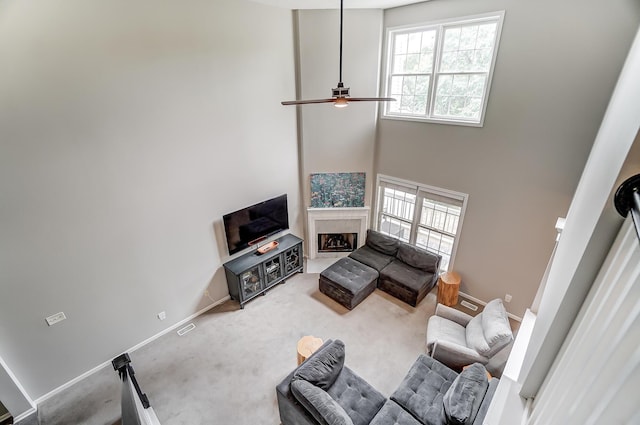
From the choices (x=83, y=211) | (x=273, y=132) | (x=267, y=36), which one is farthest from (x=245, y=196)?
(x=267, y=36)

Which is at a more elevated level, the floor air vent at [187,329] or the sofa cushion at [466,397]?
the sofa cushion at [466,397]

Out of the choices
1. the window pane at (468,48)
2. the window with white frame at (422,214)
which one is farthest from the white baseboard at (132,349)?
the window pane at (468,48)

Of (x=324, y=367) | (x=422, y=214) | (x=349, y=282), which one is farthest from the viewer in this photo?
(x=422, y=214)

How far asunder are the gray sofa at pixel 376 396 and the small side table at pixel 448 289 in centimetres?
171

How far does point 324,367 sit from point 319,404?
1.67ft

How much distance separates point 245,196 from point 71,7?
3.14m

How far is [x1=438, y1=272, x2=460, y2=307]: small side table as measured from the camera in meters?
5.18

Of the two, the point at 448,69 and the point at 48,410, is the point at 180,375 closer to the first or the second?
the point at 48,410

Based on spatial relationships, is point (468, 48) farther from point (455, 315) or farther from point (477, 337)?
point (477, 337)

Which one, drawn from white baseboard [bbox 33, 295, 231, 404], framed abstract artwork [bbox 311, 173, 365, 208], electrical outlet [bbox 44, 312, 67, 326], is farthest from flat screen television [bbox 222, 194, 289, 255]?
electrical outlet [bbox 44, 312, 67, 326]

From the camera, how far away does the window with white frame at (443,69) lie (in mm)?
4305

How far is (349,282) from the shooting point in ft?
17.4

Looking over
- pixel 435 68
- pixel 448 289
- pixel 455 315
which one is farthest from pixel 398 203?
pixel 435 68

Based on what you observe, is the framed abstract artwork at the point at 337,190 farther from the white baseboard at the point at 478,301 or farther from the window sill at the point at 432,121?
the white baseboard at the point at 478,301
